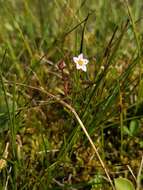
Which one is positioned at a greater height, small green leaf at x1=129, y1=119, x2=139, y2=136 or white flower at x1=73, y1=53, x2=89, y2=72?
white flower at x1=73, y1=53, x2=89, y2=72

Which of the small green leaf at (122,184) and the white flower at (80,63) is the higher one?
the white flower at (80,63)

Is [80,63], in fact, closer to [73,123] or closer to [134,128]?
[73,123]

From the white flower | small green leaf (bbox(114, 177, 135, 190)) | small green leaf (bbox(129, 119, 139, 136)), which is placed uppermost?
the white flower

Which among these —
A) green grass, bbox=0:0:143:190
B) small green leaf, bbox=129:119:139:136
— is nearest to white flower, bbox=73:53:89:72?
green grass, bbox=0:0:143:190

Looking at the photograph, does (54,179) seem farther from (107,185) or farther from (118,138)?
(118,138)

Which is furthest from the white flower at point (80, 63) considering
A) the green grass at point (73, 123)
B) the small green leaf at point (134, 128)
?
the small green leaf at point (134, 128)

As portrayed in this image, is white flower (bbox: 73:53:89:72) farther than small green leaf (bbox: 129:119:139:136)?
No

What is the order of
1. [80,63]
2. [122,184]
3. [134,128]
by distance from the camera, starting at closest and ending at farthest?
[122,184], [80,63], [134,128]

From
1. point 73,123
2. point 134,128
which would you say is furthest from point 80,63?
point 134,128

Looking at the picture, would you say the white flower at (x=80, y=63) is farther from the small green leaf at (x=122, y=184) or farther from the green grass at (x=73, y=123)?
the small green leaf at (x=122, y=184)

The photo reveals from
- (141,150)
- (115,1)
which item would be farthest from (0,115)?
(115,1)

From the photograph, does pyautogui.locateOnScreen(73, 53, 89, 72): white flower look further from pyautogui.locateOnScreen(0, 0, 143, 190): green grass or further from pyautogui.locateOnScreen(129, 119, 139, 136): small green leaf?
pyautogui.locateOnScreen(129, 119, 139, 136): small green leaf
